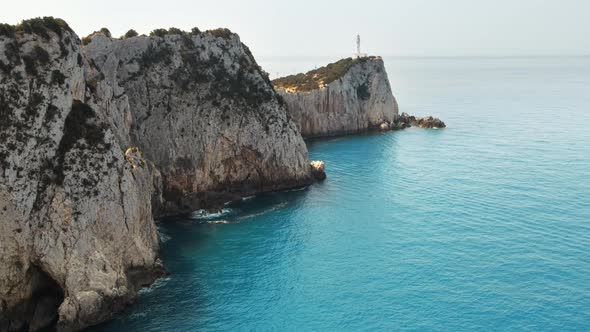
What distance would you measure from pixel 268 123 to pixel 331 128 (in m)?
56.4

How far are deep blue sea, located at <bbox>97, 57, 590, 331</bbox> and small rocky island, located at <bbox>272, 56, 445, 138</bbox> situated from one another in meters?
34.5

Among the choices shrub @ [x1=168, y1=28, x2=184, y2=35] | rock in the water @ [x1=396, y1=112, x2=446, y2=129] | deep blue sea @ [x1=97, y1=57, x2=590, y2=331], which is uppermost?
shrub @ [x1=168, y1=28, x2=184, y2=35]

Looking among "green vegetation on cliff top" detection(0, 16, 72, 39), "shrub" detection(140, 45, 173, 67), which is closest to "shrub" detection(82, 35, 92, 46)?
"shrub" detection(140, 45, 173, 67)

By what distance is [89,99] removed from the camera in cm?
5194

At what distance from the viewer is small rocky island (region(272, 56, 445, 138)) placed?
436 ft

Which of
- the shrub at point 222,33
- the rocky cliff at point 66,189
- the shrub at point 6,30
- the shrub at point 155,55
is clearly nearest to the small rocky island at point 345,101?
the shrub at point 222,33

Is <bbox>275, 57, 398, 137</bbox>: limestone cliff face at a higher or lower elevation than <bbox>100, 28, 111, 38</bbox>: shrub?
lower

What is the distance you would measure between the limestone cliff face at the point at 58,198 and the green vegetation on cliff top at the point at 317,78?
91545mm

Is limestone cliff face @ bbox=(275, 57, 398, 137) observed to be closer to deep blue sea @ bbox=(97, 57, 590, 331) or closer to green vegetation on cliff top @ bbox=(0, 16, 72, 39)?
deep blue sea @ bbox=(97, 57, 590, 331)

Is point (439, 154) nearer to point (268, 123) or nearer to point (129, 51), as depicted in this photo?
point (268, 123)

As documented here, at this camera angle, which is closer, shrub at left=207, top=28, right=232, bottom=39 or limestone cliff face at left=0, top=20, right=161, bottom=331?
limestone cliff face at left=0, top=20, right=161, bottom=331

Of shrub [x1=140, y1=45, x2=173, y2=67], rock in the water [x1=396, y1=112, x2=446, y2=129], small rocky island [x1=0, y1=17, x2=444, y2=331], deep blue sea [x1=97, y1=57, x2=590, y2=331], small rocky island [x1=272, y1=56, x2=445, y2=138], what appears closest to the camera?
small rocky island [x1=0, y1=17, x2=444, y2=331]

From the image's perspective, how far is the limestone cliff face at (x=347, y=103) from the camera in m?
132

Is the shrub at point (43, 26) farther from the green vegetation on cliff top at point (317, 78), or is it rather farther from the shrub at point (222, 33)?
the green vegetation on cliff top at point (317, 78)
